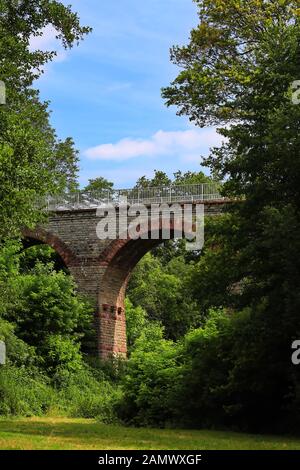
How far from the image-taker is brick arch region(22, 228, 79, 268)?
32.6 m

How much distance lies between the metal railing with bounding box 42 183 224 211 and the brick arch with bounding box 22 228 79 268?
3.82ft

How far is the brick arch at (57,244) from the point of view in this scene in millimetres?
32594

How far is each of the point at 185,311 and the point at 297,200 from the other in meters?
28.9

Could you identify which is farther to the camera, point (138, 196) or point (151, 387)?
point (138, 196)

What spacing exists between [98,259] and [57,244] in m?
2.12

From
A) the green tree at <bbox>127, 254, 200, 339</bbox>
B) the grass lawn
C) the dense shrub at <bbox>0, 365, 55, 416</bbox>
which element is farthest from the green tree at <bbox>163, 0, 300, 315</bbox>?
the green tree at <bbox>127, 254, 200, 339</bbox>

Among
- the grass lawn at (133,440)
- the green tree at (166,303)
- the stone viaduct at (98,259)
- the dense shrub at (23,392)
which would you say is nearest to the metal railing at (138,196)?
the stone viaduct at (98,259)

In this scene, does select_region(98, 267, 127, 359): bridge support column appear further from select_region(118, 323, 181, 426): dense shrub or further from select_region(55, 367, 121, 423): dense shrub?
select_region(118, 323, 181, 426): dense shrub

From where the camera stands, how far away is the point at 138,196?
106ft

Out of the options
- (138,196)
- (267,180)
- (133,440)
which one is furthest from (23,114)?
(138,196)

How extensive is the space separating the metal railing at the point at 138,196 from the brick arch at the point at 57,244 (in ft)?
3.82

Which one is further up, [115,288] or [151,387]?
[115,288]

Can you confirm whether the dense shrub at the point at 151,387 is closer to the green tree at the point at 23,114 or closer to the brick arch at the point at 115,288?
the green tree at the point at 23,114

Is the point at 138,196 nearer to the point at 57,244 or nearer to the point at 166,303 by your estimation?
the point at 57,244
